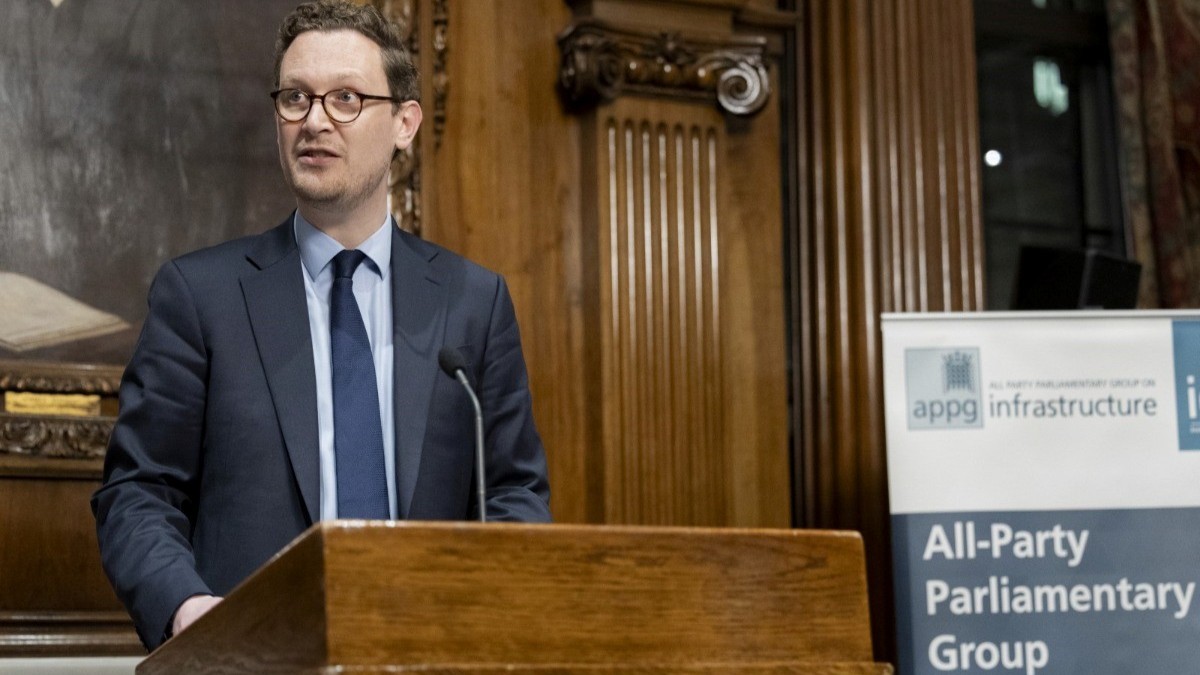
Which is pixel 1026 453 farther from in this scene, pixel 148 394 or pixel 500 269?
pixel 148 394

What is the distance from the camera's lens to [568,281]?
173 inches

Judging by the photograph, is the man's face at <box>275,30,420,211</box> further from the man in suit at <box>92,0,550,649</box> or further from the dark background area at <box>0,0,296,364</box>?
the dark background area at <box>0,0,296,364</box>

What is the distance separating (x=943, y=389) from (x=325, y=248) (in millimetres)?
1803

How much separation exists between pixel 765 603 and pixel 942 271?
3.10 m

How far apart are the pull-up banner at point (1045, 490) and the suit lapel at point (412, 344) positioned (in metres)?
1.56

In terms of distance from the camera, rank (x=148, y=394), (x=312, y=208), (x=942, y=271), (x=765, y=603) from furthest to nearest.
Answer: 1. (x=942, y=271)
2. (x=312, y=208)
3. (x=148, y=394)
4. (x=765, y=603)

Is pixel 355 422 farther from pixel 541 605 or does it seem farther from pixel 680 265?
pixel 680 265

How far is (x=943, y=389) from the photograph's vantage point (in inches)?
147

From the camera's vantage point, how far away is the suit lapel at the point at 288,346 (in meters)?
2.25

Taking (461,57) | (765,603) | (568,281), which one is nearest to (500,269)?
(568,281)

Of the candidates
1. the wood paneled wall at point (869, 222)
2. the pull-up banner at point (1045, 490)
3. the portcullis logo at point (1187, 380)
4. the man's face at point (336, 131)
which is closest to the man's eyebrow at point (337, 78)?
the man's face at point (336, 131)

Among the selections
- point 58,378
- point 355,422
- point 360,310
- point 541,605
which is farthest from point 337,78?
point 58,378

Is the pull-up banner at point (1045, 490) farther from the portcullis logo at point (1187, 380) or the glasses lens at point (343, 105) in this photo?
the glasses lens at point (343, 105)

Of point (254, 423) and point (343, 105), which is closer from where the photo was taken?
point (254, 423)
